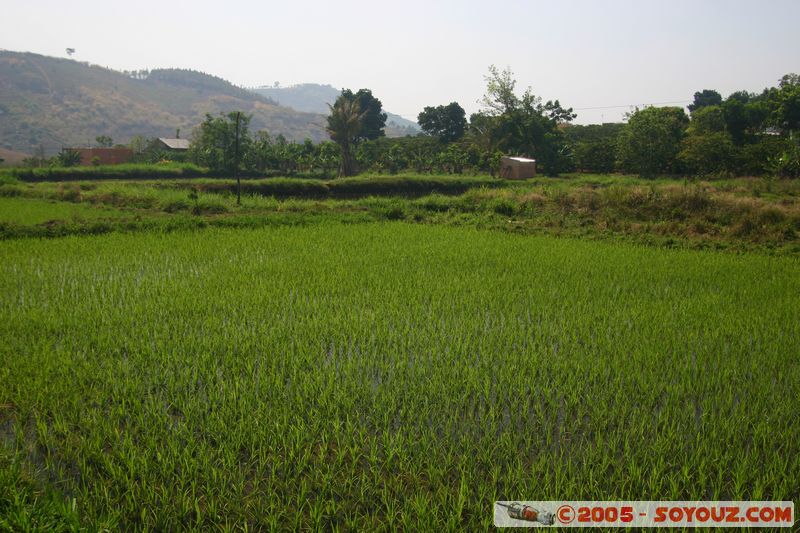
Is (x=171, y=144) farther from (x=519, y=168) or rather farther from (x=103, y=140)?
(x=519, y=168)

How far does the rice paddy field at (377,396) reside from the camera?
255 cm

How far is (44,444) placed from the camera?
3.02m

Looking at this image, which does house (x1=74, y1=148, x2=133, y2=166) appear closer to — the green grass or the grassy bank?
the grassy bank

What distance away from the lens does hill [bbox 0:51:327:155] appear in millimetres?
75375

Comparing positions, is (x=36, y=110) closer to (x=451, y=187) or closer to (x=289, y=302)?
(x=451, y=187)

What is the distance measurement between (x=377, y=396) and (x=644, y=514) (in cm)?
182

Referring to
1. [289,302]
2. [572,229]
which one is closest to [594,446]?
[289,302]

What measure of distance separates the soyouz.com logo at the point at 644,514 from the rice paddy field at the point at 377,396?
91 mm

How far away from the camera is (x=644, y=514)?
239 centimetres

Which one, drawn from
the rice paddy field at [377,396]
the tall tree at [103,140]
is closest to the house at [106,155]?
the tall tree at [103,140]

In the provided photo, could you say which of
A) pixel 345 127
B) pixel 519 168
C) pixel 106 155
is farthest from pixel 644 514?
pixel 106 155

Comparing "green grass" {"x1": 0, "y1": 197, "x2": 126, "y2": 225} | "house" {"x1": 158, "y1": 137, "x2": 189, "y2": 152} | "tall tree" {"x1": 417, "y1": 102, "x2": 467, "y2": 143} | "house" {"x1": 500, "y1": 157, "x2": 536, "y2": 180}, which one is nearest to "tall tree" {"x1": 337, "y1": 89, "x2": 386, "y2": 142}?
"tall tree" {"x1": 417, "y1": 102, "x2": 467, "y2": 143}

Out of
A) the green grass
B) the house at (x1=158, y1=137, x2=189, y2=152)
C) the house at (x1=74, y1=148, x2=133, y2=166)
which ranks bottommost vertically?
the green grass

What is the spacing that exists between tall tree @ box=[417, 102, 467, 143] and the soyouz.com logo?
38.8 m
